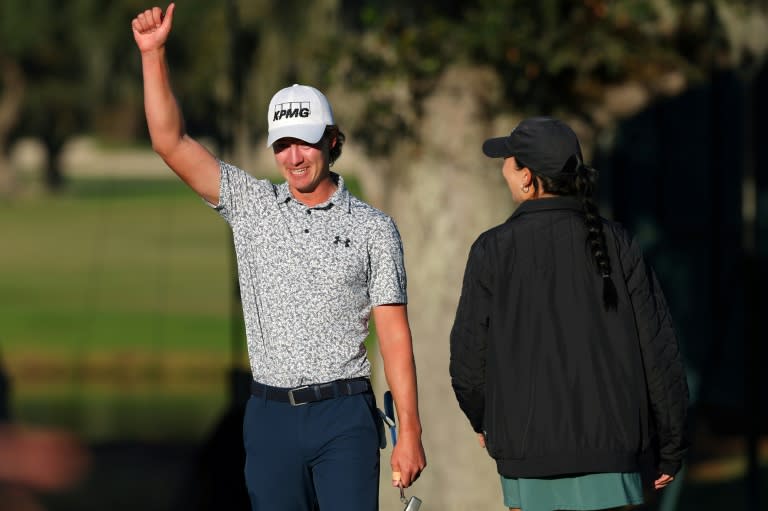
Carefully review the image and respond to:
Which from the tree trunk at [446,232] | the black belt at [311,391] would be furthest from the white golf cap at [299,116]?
the tree trunk at [446,232]

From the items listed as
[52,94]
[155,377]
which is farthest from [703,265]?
[155,377]

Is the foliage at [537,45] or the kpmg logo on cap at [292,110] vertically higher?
the foliage at [537,45]

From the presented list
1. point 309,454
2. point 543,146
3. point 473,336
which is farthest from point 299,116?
point 309,454

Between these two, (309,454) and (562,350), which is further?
(309,454)

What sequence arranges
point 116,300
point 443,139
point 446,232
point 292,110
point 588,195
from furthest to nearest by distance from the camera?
point 116,300 < point 446,232 < point 443,139 < point 292,110 < point 588,195

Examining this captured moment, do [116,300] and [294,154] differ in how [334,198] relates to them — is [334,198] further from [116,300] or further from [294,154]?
[116,300]

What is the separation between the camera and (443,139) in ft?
33.3

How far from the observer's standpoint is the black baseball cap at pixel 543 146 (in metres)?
4.72

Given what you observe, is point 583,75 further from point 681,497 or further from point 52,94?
point 52,94

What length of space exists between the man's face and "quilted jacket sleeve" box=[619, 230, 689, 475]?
0.90m

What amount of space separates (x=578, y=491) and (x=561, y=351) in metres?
0.39

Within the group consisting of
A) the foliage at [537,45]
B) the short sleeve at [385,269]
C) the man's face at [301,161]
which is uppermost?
the foliage at [537,45]

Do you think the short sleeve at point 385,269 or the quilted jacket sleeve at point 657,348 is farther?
the short sleeve at point 385,269

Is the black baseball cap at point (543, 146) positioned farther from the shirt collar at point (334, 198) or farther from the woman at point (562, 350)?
the shirt collar at point (334, 198)
